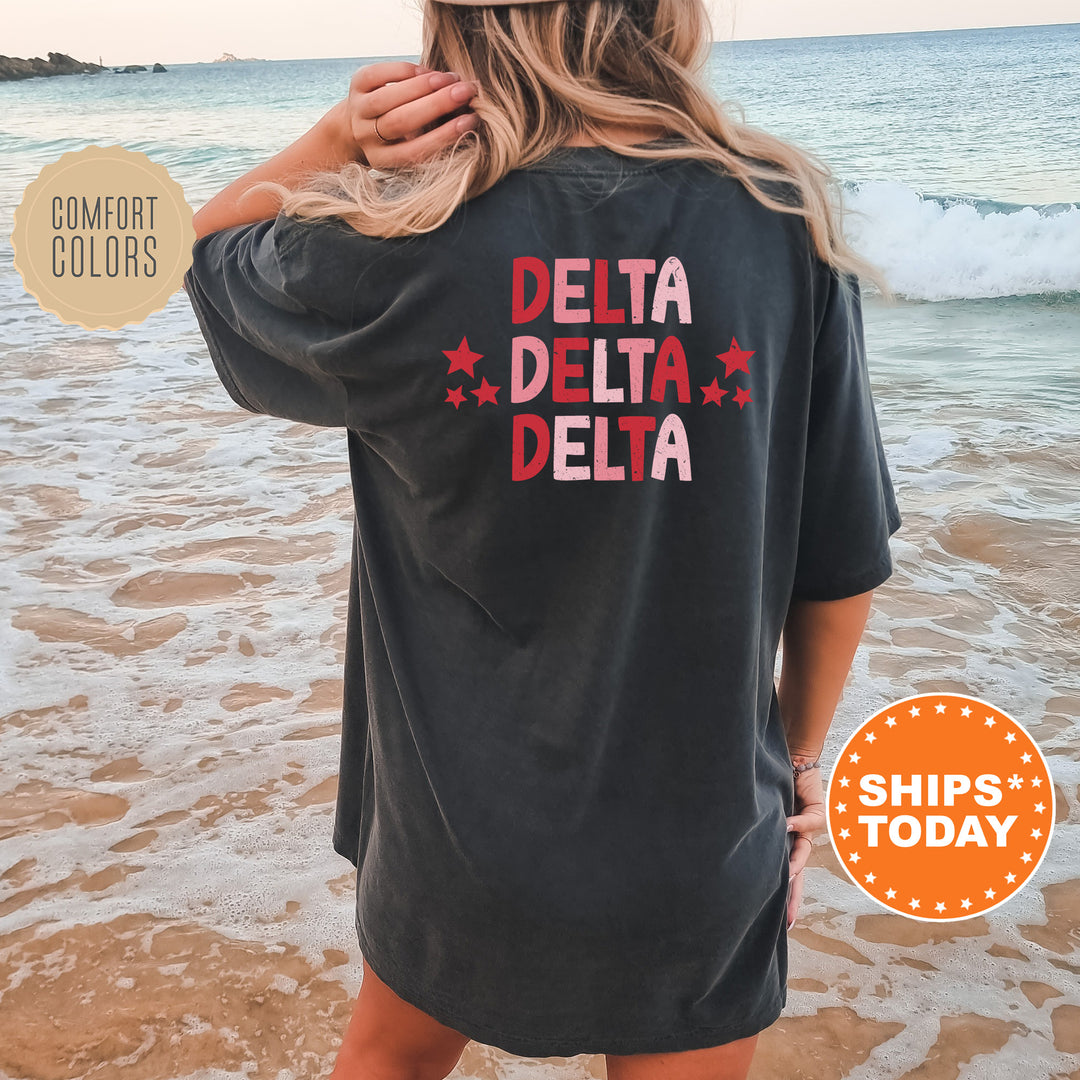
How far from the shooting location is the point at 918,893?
2.70 meters

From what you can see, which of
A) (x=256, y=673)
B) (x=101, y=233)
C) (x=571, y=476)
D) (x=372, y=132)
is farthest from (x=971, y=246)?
(x=571, y=476)

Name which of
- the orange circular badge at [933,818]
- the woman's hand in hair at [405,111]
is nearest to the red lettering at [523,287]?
the woman's hand in hair at [405,111]

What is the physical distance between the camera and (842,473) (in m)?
1.12

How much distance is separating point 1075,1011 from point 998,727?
100 cm

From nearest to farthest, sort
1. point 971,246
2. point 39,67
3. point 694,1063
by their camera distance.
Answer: point 694,1063
point 971,246
point 39,67

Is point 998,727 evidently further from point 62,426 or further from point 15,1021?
point 62,426

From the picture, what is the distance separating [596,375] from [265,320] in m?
0.34

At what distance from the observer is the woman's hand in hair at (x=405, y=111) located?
0.98m

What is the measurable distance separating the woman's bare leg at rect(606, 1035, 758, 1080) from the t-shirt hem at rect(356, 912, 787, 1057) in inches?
0.6

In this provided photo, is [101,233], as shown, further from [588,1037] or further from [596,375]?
[588,1037]

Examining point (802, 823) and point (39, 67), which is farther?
point (39, 67)

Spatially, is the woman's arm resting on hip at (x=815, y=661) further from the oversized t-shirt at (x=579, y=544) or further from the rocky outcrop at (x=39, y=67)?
the rocky outcrop at (x=39, y=67)

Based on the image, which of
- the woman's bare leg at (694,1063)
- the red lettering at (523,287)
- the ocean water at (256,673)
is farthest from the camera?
the ocean water at (256,673)

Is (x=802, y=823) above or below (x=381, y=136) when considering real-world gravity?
below
